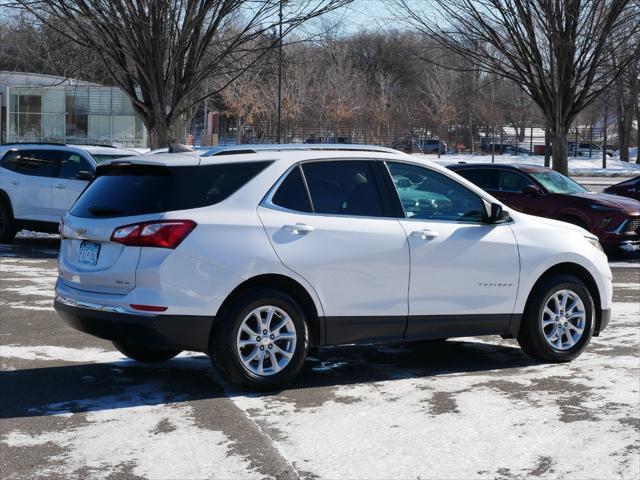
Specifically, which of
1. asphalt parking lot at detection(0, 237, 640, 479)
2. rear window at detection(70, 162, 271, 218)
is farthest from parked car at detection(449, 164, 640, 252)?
rear window at detection(70, 162, 271, 218)

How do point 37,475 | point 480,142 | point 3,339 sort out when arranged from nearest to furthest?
point 37,475
point 3,339
point 480,142

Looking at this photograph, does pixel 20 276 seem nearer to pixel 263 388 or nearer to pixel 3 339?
pixel 3 339

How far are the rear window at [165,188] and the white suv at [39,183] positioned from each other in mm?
9947

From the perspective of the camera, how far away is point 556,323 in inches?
313

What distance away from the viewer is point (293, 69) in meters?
66.6

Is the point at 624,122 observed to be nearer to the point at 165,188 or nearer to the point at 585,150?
the point at 585,150

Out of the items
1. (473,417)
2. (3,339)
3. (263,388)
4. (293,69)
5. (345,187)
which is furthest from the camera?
(293,69)

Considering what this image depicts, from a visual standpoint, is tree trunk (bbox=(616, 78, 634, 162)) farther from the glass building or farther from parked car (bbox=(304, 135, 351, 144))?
the glass building

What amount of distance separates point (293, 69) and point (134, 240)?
61095 millimetres

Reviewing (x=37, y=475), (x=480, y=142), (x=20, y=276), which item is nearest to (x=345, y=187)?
(x=37, y=475)

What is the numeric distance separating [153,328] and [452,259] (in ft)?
7.73

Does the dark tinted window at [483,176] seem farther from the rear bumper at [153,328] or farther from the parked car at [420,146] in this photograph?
the parked car at [420,146]

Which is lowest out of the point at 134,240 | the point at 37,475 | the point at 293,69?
the point at 37,475

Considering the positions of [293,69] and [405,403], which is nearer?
[405,403]
